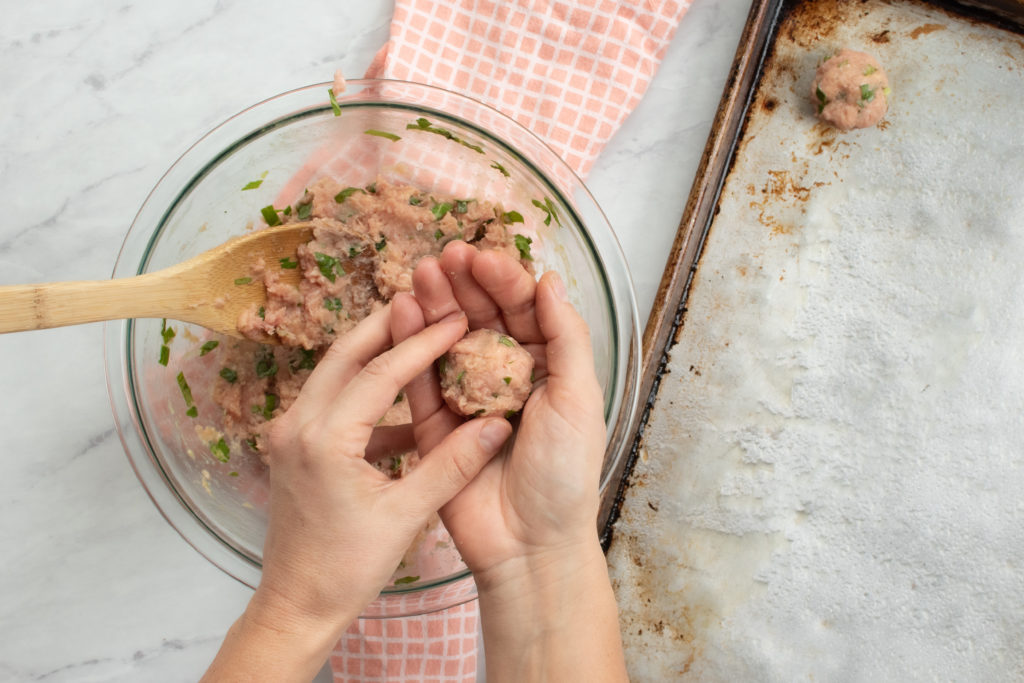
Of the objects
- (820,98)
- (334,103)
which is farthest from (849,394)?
(334,103)

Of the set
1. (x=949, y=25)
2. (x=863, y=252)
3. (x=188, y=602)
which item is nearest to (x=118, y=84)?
(x=188, y=602)

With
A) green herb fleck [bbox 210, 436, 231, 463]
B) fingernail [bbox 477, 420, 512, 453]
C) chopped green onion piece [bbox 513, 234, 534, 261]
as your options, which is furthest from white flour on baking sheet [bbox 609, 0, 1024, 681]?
green herb fleck [bbox 210, 436, 231, 463]

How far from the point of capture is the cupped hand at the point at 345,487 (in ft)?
3.41

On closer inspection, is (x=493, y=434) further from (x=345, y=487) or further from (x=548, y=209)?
(x=548, y=209)

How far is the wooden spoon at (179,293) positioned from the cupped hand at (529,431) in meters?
0.30

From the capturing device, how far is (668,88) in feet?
5.24

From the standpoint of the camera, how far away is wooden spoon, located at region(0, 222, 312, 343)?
3.68ft

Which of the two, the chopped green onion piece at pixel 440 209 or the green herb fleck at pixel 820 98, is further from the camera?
the green herb fleck at pixel 820 98

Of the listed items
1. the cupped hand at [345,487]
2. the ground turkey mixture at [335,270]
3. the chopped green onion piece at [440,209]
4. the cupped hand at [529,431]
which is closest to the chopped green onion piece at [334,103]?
the ground turkey mixture at [335,270]

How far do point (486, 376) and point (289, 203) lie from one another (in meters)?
0.61

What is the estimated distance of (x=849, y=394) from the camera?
1555 millimetres

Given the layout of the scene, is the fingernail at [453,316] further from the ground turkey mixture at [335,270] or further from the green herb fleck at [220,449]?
the green herb fleck at [220,449]

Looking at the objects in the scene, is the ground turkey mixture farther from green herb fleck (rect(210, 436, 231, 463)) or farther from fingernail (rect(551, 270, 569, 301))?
fingernail (rect(551, 270, 569, 301))

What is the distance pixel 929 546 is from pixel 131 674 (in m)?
1.77
